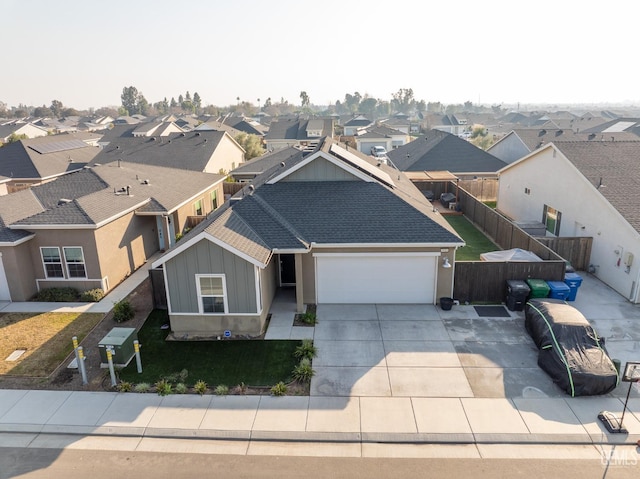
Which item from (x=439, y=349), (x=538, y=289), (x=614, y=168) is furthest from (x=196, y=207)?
(x=614, y=168)

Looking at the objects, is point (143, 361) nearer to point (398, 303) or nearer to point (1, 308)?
point (1, 308)

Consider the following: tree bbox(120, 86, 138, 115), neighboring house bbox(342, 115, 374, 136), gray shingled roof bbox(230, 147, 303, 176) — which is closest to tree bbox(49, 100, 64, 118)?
tree bbox(120, 86, 138, 115)

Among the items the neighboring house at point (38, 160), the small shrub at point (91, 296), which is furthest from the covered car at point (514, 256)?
the neighboring house at point (38, 160)

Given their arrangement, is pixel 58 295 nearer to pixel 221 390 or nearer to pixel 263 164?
pixel 221 390

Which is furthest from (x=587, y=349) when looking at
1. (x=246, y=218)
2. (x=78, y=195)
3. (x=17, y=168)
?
(x=17, y=168)

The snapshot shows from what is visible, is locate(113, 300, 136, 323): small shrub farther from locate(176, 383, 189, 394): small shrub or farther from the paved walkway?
locate(176, 383, 189, 394): small shrub

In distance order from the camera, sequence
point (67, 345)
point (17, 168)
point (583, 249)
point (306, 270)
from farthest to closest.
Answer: point (17, 168) → point (583, 249) → point (306, 270) → point (67, 345)
